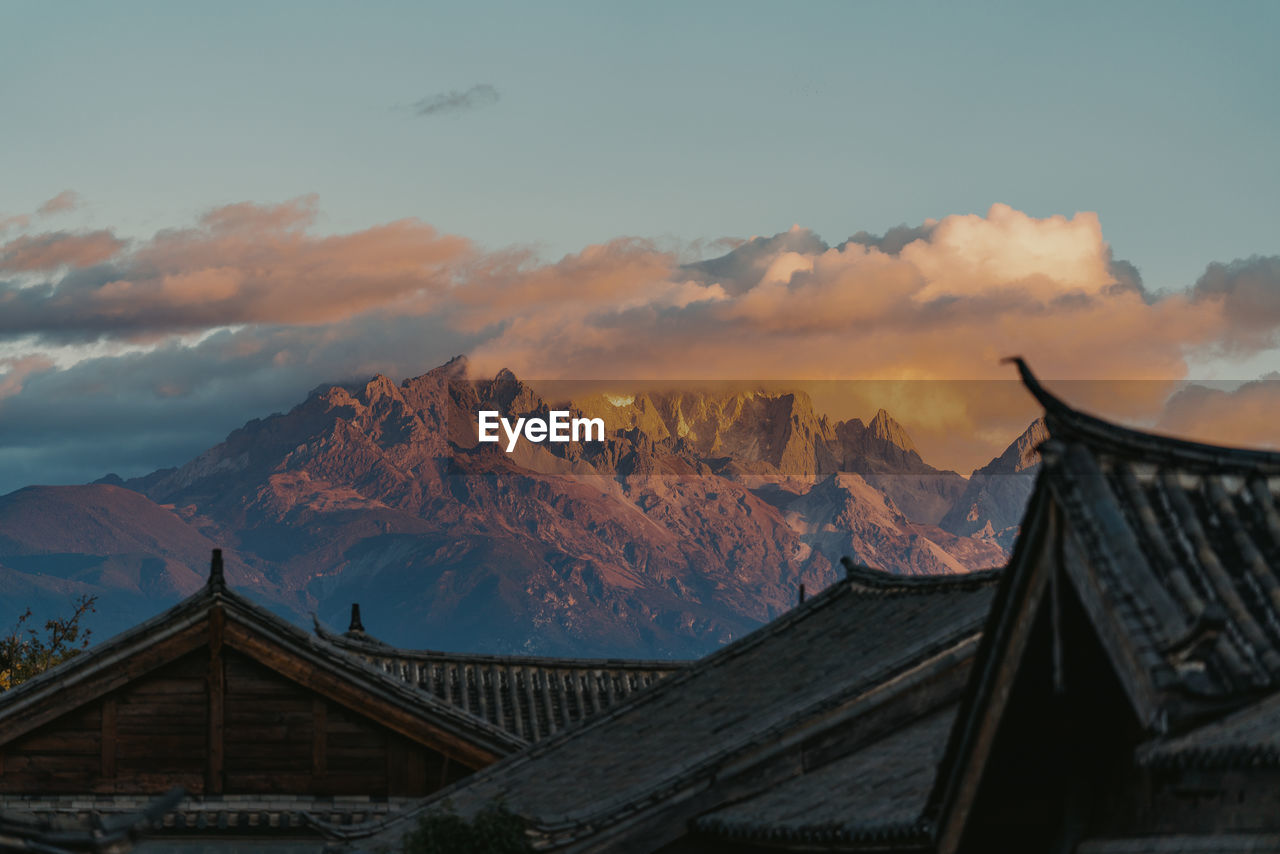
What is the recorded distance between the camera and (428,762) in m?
27.6

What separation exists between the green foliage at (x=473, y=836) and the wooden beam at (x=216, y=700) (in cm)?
903

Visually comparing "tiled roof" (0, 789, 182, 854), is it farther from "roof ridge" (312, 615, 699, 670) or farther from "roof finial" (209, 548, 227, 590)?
"roof ridge" (312, 615, 699, 670)

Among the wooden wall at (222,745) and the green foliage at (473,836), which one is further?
the wooden wall at (222,745)

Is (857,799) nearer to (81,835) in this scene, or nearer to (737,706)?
(737,706)

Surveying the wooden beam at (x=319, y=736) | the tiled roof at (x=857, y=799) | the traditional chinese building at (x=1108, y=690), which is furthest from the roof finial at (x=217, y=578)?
the tiled roof at (x=857, y=799)

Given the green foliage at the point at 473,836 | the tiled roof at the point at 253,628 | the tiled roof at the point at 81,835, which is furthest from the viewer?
the tiled roof at the point at 253,628

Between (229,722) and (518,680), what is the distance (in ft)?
25.5

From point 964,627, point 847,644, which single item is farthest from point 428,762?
point 964,627

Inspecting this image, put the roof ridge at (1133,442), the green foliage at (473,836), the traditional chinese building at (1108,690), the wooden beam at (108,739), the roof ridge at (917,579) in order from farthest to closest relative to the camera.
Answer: the wooden beam at (108,739)
the roof ridge at (917,579)
the green foliage at (473,836)
the roof ridge at (1133,442)
the traditional chinese building at (1108,690)

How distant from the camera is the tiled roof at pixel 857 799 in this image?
15.7 metres

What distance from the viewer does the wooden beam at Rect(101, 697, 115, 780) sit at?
2714 cm

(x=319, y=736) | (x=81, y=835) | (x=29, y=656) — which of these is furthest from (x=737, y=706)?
(x=29, y=656)

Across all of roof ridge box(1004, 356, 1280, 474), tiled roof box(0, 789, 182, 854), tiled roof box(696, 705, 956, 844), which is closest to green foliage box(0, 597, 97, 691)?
tiled roof box(696, 705, 956, 844)

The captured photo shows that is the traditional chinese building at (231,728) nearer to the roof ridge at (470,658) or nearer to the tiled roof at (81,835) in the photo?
the roof ridge at (470,658)
